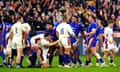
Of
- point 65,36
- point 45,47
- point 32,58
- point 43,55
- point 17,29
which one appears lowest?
point 32,58

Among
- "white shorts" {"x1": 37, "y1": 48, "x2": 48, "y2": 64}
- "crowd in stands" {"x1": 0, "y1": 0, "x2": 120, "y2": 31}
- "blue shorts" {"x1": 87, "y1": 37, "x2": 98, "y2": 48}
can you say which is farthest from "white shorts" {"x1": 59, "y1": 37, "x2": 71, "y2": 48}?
"crowd in stands" {"x1": 0, "y1": 0, "x2": 120, "y2": 31}

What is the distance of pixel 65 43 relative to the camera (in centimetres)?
2697

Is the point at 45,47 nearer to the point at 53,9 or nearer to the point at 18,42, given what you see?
the point at 18,42

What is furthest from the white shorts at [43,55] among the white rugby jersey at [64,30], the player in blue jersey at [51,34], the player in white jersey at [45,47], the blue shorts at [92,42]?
the blue shorts at [92,42]

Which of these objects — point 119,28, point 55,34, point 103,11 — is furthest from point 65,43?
point 103,11

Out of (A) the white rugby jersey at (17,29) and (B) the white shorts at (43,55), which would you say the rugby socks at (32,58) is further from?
(A) the white rugby jersey at (17,29)

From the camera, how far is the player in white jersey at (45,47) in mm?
26969

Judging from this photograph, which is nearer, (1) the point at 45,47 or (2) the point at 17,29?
(2) the point at 17,29

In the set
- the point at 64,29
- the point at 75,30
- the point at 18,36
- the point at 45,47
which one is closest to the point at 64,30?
the point at 64,29

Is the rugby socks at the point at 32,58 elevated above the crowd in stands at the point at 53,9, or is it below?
below

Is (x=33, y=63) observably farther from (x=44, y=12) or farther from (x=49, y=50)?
(x=44, y=12)

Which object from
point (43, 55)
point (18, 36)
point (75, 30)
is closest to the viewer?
point (18, 36)

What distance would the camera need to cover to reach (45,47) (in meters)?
27.1

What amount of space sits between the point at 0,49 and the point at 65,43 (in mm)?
4838
